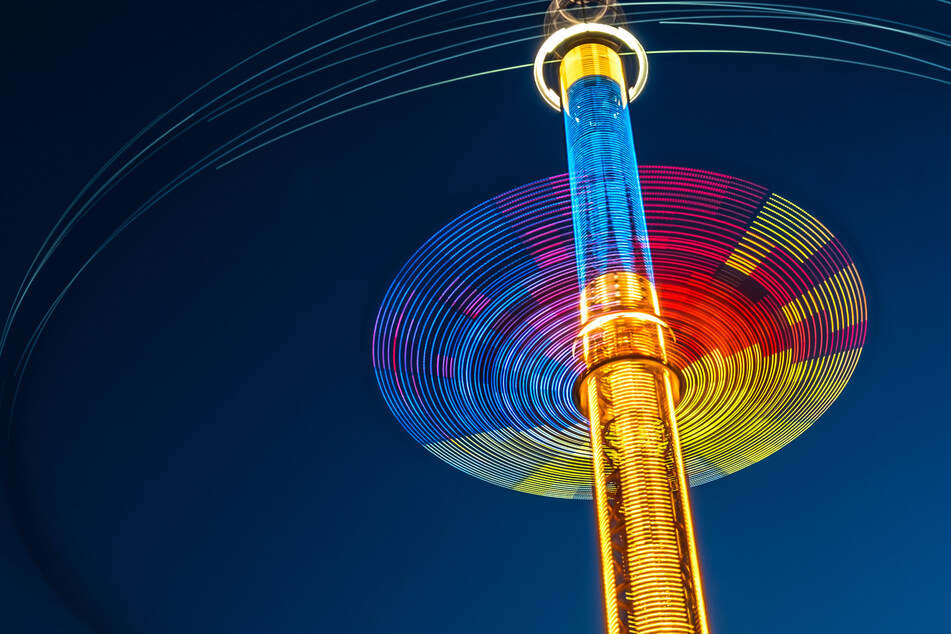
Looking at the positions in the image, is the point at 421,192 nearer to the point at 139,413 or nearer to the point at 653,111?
the point at 653,111

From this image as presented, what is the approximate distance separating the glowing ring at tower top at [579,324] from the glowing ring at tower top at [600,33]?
6.64 ft

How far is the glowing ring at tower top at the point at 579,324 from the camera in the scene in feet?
38.7

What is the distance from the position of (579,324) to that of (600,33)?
16.9ft

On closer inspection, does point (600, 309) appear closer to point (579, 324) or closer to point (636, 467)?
point (579, 324)

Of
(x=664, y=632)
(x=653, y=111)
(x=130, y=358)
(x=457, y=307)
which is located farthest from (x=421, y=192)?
(x=664, y=632)

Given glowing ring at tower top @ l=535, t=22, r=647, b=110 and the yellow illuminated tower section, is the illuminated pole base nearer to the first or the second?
the yellow illuminated tower section

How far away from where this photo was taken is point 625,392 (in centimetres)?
993

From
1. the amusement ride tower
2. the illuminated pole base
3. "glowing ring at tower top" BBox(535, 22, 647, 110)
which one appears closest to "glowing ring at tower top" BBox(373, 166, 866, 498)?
the amusement ride tower

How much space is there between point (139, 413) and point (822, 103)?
49.2 feet

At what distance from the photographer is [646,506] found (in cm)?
925

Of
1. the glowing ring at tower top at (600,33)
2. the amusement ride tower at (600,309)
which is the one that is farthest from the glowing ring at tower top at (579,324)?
the glowing ring at tower top at (600,33)

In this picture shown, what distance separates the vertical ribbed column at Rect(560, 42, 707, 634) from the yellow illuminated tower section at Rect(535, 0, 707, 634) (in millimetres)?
11

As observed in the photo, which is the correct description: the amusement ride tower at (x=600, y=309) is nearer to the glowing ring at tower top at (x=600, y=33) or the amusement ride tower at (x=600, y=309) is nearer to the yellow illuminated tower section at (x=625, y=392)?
the yellow illuminated tower section at (x=625, y=392)

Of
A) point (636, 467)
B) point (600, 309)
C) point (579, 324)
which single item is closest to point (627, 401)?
point (636, 467)
